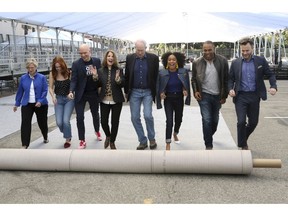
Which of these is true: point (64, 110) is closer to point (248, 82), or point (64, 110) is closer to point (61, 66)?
point (61, 66)

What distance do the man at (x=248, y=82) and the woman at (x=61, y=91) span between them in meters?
2.52

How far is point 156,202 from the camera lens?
3.56m

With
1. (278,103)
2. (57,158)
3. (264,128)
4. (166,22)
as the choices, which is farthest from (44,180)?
(166,22)

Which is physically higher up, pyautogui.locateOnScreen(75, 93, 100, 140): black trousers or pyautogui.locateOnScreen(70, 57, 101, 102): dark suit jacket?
pyautogui.locateOnScreen(70, 57, 101, 102): dark suit jacket

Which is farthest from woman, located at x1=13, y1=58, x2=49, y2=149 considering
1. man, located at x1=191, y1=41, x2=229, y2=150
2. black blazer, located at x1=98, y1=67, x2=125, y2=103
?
man, located at x1=191, y1=41, x2=229, y2=150

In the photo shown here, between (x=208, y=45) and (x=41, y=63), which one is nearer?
(x=208, y=45)

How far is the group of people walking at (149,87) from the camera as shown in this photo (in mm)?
4977

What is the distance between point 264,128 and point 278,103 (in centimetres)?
405

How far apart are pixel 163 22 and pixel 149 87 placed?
22644mm

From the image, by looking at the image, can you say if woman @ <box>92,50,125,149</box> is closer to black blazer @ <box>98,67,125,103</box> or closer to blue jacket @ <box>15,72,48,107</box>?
black blazer @ <box>98,67,125,103</box>

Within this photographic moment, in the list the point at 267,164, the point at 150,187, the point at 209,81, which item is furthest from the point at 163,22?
the point at 150,187

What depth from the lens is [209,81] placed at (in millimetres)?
5035

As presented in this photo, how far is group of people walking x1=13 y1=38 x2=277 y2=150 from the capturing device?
4977mm
